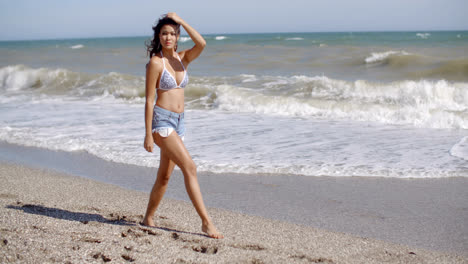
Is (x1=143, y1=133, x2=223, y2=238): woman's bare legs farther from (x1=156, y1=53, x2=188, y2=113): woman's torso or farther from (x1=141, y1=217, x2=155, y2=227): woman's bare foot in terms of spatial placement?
(x1=141, y1=217, x2=155, y2=227): woman's bare foot

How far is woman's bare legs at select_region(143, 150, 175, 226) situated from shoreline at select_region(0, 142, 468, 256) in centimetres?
103

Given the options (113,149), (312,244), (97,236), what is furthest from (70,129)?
(312,244)

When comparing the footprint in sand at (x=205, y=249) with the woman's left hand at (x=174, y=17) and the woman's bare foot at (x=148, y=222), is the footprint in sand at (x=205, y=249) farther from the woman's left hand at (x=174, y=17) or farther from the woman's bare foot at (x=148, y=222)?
the woman's left hand at (x=174, y=17)

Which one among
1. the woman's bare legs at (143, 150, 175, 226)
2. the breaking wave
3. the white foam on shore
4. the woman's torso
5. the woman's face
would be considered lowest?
the breaking wave

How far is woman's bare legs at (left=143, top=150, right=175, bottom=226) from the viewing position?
368 centimetres

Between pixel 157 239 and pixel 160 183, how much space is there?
1.51 feet

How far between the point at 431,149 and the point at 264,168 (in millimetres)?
2729

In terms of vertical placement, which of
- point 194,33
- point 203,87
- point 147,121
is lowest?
point 203,87

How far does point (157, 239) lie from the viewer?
3523 millimetres

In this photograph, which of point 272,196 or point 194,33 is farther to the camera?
point 272,196

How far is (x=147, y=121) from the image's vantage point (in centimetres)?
341

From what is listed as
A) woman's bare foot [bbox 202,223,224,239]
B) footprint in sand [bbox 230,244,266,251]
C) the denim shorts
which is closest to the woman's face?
the denim shorts

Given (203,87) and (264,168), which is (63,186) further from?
(203,87)

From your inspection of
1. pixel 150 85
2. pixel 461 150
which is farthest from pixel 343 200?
pixel 461 150
